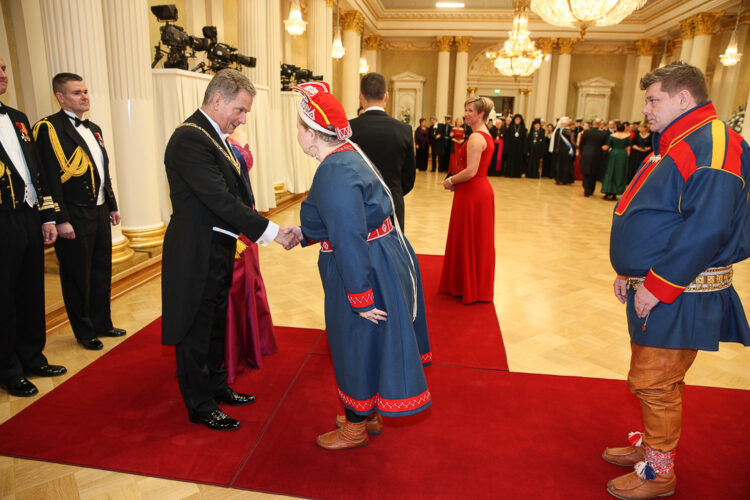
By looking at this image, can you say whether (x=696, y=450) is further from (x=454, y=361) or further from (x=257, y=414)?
(x=257, y=414)

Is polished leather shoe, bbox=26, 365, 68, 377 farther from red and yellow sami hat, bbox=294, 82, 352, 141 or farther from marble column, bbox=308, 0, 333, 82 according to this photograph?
marble column, bbox=308, 0, 333, 82

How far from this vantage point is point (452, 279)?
14.2 feet

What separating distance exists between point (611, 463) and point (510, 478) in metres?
0.50

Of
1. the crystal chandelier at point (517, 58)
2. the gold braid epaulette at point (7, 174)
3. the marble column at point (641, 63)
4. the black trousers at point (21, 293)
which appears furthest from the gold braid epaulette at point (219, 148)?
the marble column at point (641, 63)

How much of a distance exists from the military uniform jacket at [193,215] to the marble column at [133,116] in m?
3.18

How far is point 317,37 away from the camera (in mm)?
11602

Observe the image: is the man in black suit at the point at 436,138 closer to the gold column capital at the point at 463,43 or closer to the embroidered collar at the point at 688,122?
the gold column capital at the point at 463,43

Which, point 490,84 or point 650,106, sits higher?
point 490,84

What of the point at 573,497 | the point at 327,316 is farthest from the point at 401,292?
the point at 573,497

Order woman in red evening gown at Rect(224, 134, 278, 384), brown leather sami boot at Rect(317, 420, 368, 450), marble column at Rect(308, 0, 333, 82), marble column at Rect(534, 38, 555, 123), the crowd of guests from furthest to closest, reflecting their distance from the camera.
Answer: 1. marble column at Rect(534, 38, 555, 123)
2. marble column at Rect(308, 0, 333, 82)
3. the crowd of guests
4. woman in red evening gown at Rect(224, 134, 278, 384)
5. brown leather sami boot at Rect(317, 420, 368, 450)

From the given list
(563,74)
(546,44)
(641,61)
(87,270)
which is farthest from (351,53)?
(87,270)

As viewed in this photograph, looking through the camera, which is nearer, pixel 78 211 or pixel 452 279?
pixel 78 211

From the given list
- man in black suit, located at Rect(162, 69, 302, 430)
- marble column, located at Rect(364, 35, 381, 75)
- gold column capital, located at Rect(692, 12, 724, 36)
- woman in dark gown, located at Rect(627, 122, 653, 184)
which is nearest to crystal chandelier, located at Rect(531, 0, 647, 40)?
woman in dark gown, located at Rect(627, 122, 653, 184)

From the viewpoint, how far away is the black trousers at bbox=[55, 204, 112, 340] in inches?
122
